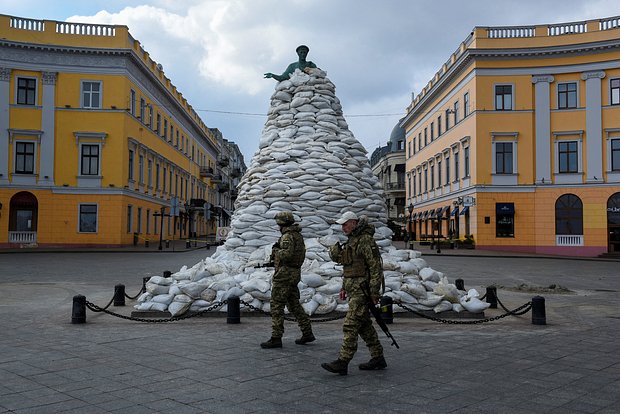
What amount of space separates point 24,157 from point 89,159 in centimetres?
334

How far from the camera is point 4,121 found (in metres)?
31.4

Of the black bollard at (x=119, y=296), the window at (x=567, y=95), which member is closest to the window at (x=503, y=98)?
the window at (x=567, y=95)

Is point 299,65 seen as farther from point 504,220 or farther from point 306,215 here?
point 504,220

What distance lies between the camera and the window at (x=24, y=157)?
3156 cm

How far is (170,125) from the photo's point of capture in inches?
1845

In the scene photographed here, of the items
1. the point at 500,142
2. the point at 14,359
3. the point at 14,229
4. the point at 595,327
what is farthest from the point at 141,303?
the point at 500,142

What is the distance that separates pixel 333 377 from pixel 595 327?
5.02m

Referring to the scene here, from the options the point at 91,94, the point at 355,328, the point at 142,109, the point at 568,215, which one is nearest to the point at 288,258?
the point at 355,328

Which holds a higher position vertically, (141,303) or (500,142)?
(500,142)

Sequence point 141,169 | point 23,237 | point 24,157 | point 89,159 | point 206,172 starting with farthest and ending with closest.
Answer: point 206,172 → point 141,169 → point 89,159 → point 24,157 → point 23,237

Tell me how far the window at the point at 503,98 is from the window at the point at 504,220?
5.71m

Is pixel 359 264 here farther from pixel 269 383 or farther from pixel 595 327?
pixel 595 327

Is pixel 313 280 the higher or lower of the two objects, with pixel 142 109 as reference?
lower

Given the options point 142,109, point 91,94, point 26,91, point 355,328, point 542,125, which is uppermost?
point 142,109
